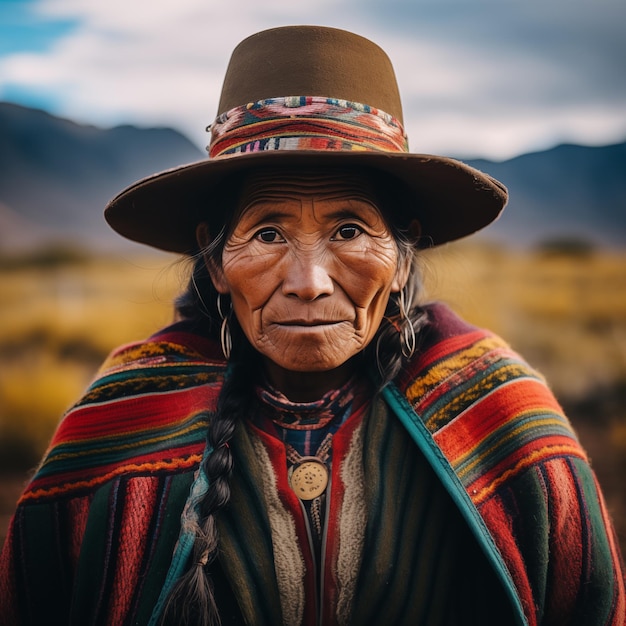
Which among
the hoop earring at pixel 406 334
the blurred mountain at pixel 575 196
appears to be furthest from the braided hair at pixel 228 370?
the blurred mountain at pixel 575 196

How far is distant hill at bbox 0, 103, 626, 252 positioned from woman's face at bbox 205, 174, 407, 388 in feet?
16.8

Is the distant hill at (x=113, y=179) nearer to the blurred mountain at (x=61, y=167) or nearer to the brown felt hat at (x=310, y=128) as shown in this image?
the blurred mountain at (x=61, y=167)

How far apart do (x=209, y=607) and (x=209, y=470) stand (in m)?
0.39

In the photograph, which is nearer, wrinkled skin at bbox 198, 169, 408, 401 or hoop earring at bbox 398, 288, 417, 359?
wrinkled skin at bbox 198, 169, 408, 401

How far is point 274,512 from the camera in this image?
193 centimetres

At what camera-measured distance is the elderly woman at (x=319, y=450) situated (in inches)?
71.9

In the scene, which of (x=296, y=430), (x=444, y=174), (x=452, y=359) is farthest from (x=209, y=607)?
(x=444, y=174)

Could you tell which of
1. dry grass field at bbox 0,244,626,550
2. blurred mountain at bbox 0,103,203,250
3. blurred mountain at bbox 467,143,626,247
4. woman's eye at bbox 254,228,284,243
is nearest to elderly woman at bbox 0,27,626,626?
woman's eye at bbox 254,228,284,243

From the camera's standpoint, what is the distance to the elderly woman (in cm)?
183

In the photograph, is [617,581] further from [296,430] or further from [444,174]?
[444,174]

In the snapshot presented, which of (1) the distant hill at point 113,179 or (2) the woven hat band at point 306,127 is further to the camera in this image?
(1) the distant hill at point 113,179

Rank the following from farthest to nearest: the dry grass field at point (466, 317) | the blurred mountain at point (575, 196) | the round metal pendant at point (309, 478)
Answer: the blurred mountain at point (575, 196), the dry grass field at point (466, 317), the round metal pendant at point (309, 478)

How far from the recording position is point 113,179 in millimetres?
23344

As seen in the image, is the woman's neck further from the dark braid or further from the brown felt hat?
the brown felt hat
